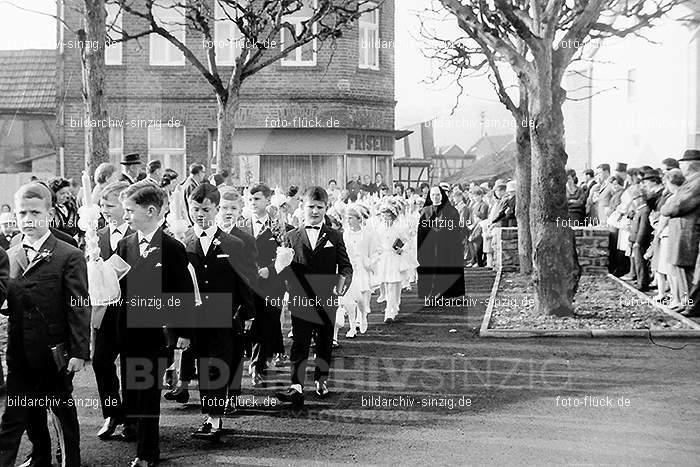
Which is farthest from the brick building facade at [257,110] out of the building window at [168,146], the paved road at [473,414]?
the paved road at [473,414]

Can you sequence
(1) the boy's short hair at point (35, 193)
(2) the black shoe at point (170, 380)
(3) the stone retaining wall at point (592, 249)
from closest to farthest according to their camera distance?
(1) the boy's short hair at point (35, 193)
(2) the black shoe at point (170, 380)
(3) the stone retaining wall at point (592, 249)

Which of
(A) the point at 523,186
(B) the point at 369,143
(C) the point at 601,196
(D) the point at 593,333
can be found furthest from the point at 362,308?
(B) the point at 369,143

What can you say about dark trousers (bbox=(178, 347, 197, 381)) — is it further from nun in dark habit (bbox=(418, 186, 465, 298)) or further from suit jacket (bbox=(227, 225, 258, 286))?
nun in dark habit (bbox=(418, 186, 465, 298))

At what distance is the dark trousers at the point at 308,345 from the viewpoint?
879 centimetres

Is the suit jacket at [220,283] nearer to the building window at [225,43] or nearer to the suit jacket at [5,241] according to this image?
the suit jacket at [5,241]

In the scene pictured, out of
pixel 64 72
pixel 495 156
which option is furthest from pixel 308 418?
pixel 495 156

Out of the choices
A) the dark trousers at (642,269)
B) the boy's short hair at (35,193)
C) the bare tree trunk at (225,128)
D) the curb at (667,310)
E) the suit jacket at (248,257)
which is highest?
the bare tree trunk at (225,128)

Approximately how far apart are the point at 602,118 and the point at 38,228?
34.0 metres

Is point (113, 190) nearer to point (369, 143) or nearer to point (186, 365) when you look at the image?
point (186, 365)

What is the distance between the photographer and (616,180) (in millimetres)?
20719

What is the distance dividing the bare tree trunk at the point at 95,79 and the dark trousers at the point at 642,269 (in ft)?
32.0

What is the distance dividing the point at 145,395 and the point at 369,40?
2436 centimetres

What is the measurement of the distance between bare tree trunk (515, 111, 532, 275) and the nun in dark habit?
9.31 ft

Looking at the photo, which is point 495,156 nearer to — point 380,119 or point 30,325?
point 380,119
